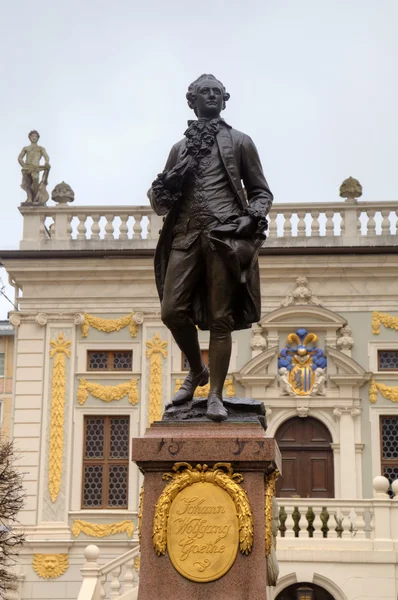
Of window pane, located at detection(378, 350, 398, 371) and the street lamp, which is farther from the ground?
window pane, located at detection(378, 350, 398, 371)

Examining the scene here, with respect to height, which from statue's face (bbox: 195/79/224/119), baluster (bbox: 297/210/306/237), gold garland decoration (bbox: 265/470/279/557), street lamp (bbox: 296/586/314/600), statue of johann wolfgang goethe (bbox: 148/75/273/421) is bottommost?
street lamp (bbox: 296/586/314/600)

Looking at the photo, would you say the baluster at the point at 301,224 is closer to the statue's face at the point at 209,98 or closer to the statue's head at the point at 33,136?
the statue's head at the point at 33,136

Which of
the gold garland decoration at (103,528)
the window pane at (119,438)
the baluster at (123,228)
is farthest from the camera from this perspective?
the baluster at (123,228)

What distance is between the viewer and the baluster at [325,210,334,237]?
22734mm

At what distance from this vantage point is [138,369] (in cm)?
2233

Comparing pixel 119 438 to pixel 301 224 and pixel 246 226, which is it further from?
pixel 246 226

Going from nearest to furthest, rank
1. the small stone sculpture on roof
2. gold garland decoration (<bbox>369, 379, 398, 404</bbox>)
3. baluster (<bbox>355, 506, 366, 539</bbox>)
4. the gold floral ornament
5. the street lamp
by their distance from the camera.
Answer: the street lamp
baluster (<bbox>355, 506, 366, 539</bbox>)
the gold floral ornament
gold garland decoration (<bbox>369, 379, 398, 404</bbox>)
the small stone sculpture on roof

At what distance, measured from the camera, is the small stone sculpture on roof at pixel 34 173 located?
23.8m

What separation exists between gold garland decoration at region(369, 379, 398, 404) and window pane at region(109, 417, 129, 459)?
5.17 metres

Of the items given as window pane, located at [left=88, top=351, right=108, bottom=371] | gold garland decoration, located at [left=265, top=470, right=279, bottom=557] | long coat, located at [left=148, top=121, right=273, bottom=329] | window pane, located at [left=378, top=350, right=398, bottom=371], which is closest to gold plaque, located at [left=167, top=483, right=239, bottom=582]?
gold garland decoration, located at [left=265, top=470, right=279, bottom=557]

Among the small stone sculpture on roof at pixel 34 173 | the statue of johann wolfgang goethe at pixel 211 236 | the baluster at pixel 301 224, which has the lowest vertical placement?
the statue of johann wolfgang goethe at pixel 211 236

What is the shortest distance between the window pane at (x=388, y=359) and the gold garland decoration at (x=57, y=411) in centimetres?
668

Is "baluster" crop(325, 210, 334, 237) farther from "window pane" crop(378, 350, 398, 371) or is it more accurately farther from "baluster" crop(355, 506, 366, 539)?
"baluster" crop(355, 506, 366, 539)

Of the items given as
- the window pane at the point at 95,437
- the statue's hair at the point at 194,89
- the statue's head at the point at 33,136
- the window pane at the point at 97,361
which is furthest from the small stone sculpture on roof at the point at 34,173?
the statue's hair at the point at 194,89
